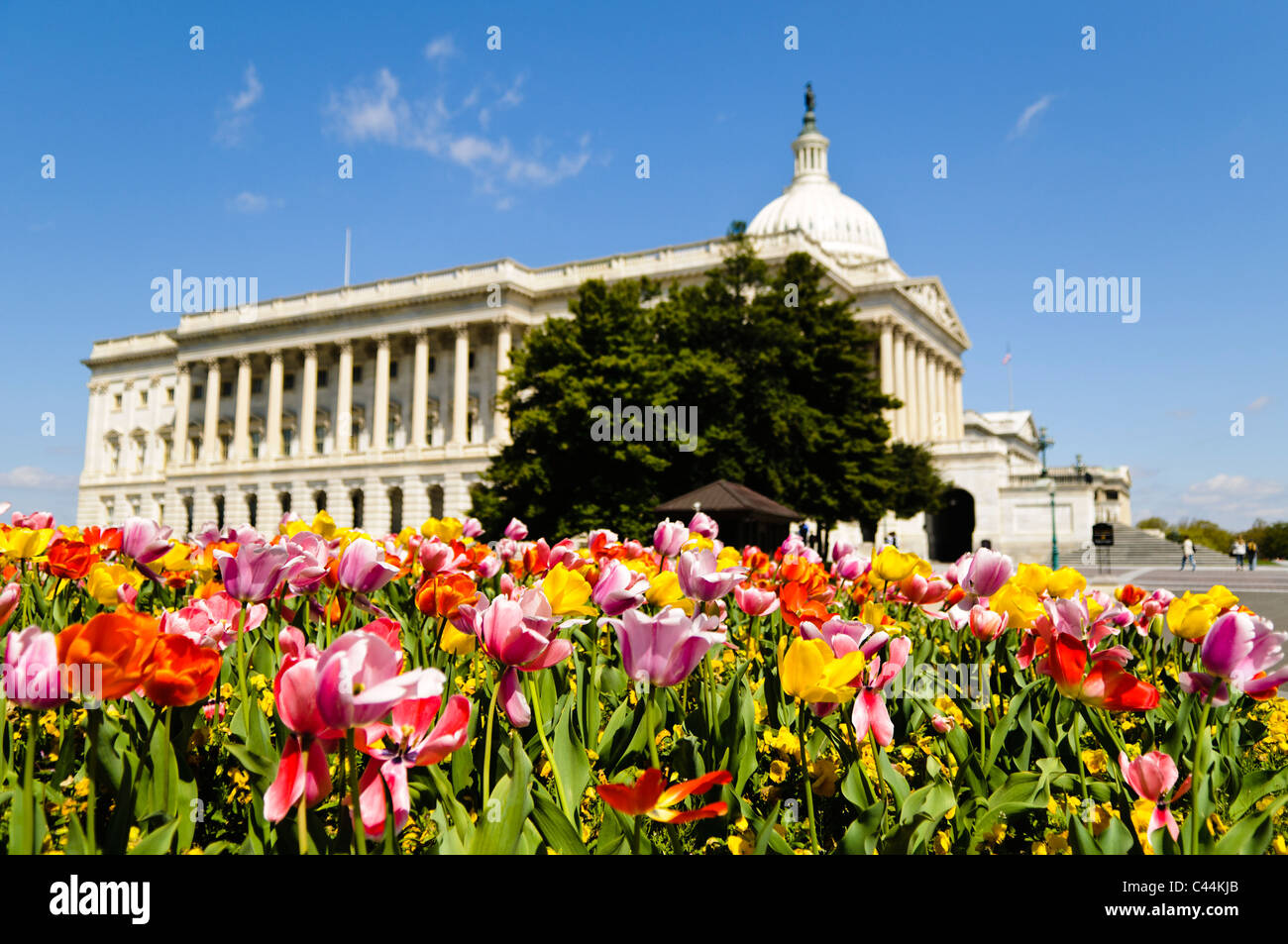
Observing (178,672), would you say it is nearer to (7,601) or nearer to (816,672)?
(816,672)

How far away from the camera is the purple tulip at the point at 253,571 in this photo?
3000mm

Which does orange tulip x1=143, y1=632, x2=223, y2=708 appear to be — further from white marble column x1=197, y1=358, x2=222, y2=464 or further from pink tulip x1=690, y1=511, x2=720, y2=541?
white marble column x1=197, y1=358, x2=222, y2=464

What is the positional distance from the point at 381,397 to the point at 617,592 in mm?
64531

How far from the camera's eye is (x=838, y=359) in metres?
36.9

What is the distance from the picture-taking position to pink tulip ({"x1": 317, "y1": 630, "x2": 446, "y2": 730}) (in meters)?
1.56

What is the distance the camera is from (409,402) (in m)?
66.8

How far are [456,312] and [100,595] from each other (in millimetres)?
61192

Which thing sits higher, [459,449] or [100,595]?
[459,449]

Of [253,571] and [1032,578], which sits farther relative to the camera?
[1032,578]

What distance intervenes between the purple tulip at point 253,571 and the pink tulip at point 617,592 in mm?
1090

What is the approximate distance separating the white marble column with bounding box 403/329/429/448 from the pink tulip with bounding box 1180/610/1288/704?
62525 mm

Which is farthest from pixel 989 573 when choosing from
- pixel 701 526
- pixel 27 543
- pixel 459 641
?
pixel 27 543

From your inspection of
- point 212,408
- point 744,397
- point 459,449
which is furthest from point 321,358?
point 744,397
